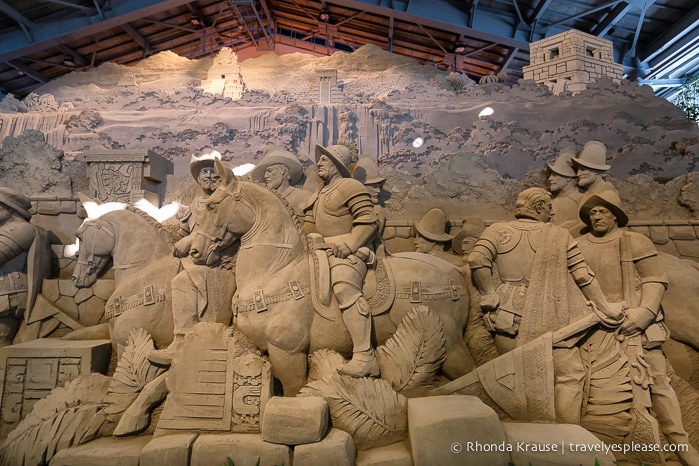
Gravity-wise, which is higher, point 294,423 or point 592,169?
point 592,169

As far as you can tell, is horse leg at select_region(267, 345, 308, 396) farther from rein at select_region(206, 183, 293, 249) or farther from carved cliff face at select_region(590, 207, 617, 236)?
carved cliff face at select_region(590, 207, 617, 236)

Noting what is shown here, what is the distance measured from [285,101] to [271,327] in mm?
5795

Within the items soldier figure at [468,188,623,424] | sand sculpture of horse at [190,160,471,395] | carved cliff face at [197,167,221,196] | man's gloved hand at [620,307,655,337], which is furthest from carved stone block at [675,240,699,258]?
carved cliff face at [197,167,221,196]

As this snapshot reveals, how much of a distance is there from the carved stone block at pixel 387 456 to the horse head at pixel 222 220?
1.93m

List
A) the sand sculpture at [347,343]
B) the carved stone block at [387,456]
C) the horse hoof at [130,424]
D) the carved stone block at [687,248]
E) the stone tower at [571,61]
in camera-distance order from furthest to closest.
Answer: the stone tower at [571,61] → the carved stone block at [687,248] → the horse hoof at [130,424] → the sand sculpture at [347,343] → the carved stone block at [387,456]

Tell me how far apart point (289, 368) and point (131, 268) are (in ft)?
6.22

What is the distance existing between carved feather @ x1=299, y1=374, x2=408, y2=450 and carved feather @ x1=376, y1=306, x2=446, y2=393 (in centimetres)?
21

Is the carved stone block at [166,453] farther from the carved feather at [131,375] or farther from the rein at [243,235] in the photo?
the rein at [243,235]

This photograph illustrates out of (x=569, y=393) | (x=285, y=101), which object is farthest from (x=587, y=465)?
(x=285, y=101)

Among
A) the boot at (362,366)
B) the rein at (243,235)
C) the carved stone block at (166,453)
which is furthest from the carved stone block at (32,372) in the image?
the boot at (362,366)

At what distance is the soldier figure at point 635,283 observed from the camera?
3.01m

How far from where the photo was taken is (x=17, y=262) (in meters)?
4.20

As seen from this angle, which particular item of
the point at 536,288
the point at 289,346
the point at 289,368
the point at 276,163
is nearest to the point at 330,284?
the point at 289,346

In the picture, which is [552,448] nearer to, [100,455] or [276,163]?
[100,455]
